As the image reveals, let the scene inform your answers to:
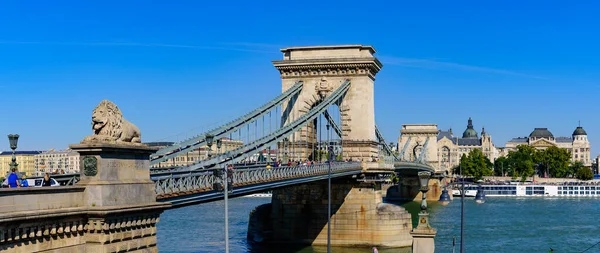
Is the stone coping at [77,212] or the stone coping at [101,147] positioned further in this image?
the stone coping at [101,147]

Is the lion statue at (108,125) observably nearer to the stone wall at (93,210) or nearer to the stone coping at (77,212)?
the stone wall at (93,210)

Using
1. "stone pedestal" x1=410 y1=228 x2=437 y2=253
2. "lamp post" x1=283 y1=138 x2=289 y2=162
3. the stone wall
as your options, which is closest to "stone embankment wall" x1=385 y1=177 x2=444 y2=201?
"lamp post" x1=283 y1=138 x2=289 y2=162

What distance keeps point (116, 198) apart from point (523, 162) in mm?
156141

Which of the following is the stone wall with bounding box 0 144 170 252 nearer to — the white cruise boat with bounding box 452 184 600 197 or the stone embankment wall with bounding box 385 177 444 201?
the stone embankment wall with bounding box 385 177 444 201

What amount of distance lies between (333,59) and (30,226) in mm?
37203

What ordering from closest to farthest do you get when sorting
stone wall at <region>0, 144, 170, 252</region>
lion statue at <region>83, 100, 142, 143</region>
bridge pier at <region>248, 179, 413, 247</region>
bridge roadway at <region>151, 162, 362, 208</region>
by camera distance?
1. stone wall at <region>0, 144, 170, 252</region>
2. lion statue at <region>83, 100, 142, 143</region>
3. bridge roadway at <region>151, 162, 362, 208</region>
4. bridge pier at <region>248, 179, 413, 247</region>

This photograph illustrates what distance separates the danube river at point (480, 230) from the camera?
2121 inches

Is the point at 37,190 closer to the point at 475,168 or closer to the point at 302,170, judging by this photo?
the point at 302,170

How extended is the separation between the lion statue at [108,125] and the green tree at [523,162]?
485ft

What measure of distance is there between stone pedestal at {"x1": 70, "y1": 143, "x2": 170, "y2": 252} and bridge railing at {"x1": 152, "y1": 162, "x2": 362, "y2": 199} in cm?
217

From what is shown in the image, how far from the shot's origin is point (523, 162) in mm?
170250

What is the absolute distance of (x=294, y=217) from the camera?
53.2 metres

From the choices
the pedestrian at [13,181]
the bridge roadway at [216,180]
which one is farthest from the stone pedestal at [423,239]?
the pedestrian at [13,181]

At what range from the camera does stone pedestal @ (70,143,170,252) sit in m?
21.2
